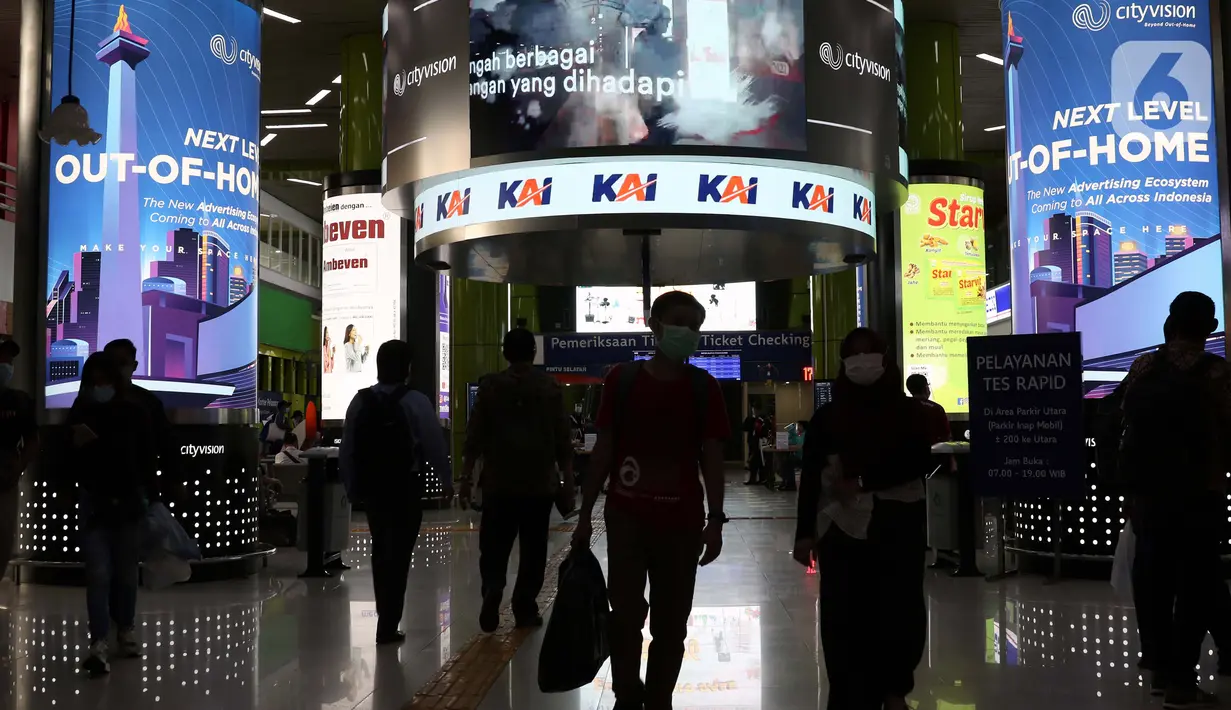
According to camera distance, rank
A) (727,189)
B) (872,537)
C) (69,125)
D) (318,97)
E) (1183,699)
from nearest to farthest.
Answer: (872,537) → (1183,699) → (69,125) → (727,189) → (318,97)

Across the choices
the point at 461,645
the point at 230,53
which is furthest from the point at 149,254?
the point at 461,645

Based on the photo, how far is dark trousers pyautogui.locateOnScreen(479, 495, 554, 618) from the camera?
20.6 feet

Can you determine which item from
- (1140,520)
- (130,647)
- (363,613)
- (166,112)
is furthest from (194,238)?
(1140,520)

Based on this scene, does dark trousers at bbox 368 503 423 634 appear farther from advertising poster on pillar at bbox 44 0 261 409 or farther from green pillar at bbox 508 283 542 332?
green pillar at bbox 508 283 542 332

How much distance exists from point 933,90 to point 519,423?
488 inches

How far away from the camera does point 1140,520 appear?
4750mm

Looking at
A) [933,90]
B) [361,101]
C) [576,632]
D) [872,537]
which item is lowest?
[576,632]

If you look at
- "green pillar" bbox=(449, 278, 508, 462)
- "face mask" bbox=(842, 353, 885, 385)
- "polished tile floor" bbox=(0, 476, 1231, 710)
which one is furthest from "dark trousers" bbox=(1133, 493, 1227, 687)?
"green pillar" bbox=(449, 278, 508, 462)

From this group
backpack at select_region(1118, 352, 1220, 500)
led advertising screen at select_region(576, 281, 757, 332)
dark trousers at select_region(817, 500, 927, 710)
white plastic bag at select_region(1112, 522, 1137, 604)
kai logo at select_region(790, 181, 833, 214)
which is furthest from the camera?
led advertising screen at select_region(576, 281, 757, 332)

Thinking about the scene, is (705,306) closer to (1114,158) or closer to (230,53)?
(230,53)

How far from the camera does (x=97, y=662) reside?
17.4 feet

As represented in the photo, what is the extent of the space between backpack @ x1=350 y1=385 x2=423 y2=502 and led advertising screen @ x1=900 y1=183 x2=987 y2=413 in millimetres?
9743

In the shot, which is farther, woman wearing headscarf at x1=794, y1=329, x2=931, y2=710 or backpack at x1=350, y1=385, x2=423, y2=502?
backpack at x1=350, y1=385, x2=423, y2=502

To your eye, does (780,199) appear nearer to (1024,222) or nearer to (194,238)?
(1024,222)
